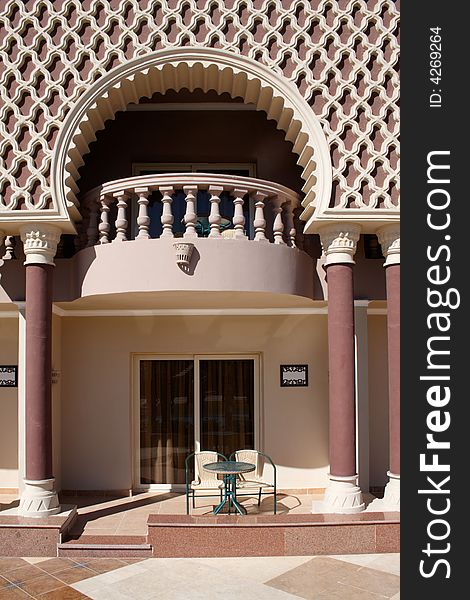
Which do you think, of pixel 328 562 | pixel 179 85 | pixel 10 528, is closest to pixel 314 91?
pixel 179 85

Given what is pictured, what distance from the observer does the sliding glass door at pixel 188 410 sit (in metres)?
10.3

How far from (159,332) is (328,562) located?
4517 millimetres

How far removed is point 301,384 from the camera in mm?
10242

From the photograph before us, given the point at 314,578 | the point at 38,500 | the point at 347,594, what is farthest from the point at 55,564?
the point at 347,594

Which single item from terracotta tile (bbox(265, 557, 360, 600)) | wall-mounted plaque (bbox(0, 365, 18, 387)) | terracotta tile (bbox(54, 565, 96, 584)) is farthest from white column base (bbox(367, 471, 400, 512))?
wall-mounted plaque (bbox(0, 365, 18, 387))

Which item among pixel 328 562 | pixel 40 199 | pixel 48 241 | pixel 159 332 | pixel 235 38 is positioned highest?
pixel 235 38

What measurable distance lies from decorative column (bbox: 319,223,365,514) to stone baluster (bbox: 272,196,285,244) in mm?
559

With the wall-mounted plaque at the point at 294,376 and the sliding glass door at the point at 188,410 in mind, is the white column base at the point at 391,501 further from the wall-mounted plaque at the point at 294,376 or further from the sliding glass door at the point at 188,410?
the sliding glass door at the point at 188,410

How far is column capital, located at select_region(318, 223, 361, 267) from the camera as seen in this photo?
326 inches

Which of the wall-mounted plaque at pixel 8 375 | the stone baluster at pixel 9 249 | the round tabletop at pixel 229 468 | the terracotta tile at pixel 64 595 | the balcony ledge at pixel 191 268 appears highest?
the stone baluster at pixel 9 249

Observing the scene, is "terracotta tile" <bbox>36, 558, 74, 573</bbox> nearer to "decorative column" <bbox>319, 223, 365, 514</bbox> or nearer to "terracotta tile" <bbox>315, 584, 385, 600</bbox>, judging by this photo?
"terracotta tile" <bbox>315, 584, 385, 600</bbox>

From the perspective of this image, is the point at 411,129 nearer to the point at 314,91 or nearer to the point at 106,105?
the point at 314,91

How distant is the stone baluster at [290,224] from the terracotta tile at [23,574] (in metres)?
5.10

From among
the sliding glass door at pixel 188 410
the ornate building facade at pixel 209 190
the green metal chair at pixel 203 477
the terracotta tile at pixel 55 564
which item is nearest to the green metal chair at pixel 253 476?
the green metal chair at pixel 203 477
